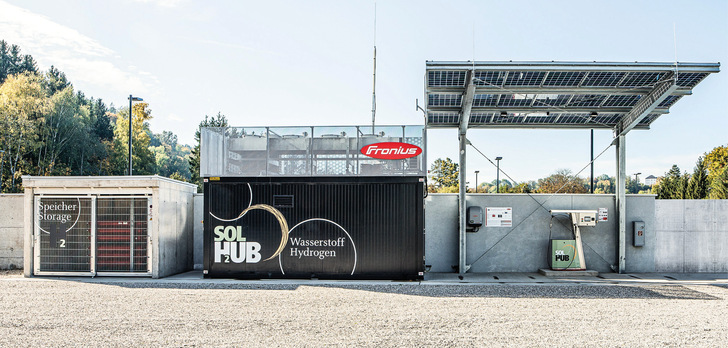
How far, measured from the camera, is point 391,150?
11.9 m

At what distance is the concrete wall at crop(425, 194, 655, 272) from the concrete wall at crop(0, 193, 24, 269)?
11.6 meters

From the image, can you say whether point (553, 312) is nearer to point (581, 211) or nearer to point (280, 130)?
point (581, 211)

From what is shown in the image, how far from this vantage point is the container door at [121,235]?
1216cm

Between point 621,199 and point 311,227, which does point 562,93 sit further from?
point 311,227

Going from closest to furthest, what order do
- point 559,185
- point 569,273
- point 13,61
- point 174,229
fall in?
point 569,273 < point 174,229 < point 559,185 < point 13,61

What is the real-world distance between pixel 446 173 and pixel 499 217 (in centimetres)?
3195

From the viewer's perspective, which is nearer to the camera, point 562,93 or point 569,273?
point 562,93

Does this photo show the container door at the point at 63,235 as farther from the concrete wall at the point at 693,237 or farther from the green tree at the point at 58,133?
the green tree at the point at 58,133

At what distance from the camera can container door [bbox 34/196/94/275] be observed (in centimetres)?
1223

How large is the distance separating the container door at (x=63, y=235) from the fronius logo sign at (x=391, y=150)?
7212mm

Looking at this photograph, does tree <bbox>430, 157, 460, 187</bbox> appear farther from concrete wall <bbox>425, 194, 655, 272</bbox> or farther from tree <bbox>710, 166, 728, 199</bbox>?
concrete wall <bbox>425, 194, 655, 272</bbox>

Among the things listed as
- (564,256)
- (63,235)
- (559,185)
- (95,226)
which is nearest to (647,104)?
(564,256)

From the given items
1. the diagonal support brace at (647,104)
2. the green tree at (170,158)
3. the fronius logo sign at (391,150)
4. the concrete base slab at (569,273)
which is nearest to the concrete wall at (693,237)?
the concrete base slab at (569,273)

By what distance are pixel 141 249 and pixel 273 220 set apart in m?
3.44
